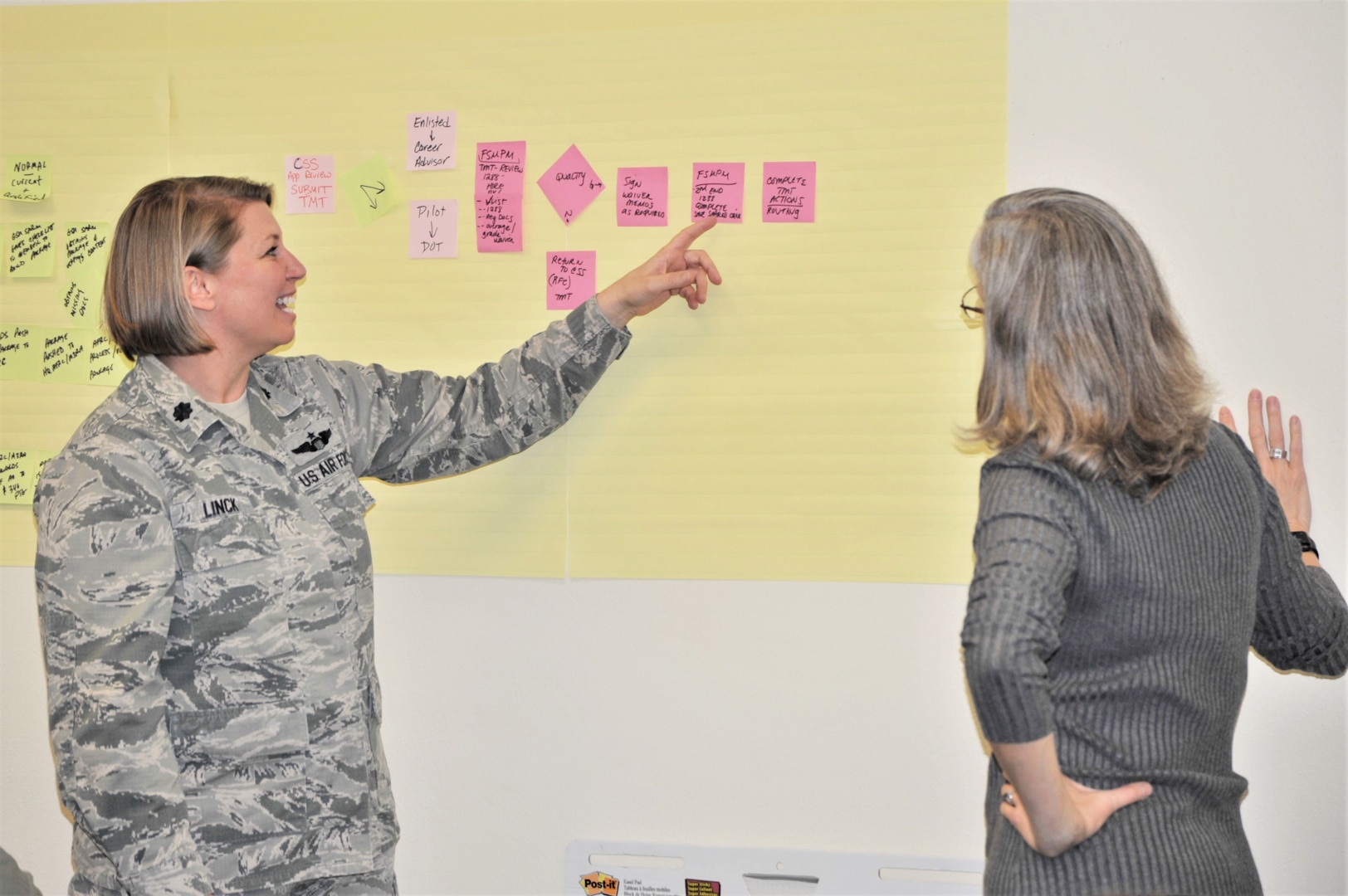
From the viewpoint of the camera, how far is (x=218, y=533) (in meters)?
1.41

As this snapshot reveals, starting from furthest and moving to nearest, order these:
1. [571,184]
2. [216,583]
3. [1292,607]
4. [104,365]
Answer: [104,365] < [571,184] < [216,583] < [1292,607]

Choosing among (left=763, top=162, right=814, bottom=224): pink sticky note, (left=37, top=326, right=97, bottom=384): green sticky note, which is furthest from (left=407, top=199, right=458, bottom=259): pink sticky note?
(left=37, top=326, right=97, bottom=384): green sticky note

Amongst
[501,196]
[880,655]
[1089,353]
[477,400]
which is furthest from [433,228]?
[1089,353]

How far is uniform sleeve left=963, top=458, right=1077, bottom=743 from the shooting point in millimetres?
1008

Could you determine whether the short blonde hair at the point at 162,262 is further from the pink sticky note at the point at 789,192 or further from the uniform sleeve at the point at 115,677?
A: the pink sticky note at the point at 789,192

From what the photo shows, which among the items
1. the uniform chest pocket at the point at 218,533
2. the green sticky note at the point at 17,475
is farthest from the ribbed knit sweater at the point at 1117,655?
the green sticky note at the point at 17,475

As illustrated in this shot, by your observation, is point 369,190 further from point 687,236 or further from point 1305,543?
point 1305,543

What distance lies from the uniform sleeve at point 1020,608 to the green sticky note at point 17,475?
1.77 meters

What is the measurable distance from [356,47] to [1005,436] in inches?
55.0

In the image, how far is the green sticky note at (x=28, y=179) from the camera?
195 centimetres

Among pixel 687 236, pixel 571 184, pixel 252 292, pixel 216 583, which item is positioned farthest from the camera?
pixel 571 184

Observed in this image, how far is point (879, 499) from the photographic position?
1.71m

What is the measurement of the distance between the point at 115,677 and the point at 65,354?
0.91 metres

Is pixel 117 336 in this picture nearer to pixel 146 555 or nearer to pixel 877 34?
pixel 146 555
